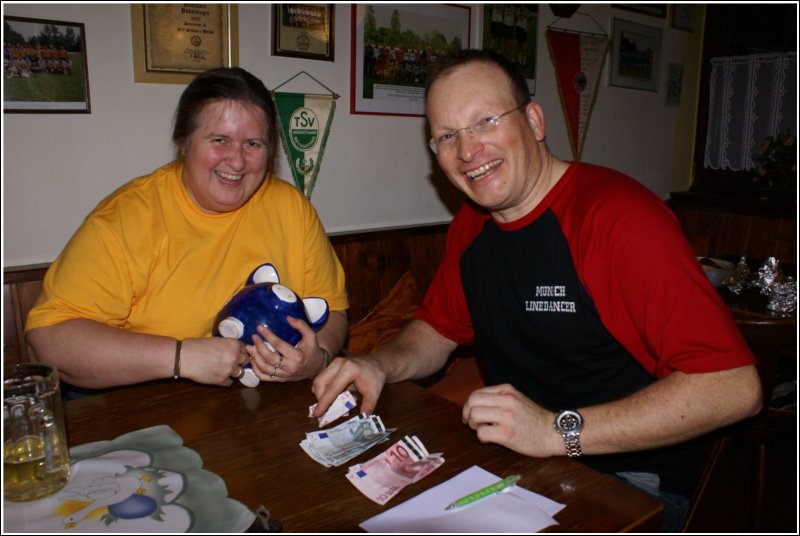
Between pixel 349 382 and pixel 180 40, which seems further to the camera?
pixel 180 40

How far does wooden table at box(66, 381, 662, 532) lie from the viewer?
3.62 ft

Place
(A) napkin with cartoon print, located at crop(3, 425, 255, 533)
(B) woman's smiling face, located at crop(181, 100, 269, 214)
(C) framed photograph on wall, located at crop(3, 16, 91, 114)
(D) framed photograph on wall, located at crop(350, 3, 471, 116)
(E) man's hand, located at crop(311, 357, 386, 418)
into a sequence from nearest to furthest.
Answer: (A) napkin with cartoon print, located at crop(3, 425, 255, 533) < (E) man's hand, located at crop(311, 357, 386, 418) < (B) woman's smiling face, located at crop(181, 100, 269, 214) < (C) framed photograph on wall, located at crop(3, 16, 91, 114) < (D) framed photograph on wall, located at crop(350, 3, 471, 116)

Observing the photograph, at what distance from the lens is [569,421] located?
1.33 metres

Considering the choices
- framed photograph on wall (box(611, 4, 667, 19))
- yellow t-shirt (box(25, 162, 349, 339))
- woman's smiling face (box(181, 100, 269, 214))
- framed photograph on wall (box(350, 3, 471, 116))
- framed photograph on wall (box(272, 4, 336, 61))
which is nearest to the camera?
yellow t-shirt (box(25, 162, 349, 339))

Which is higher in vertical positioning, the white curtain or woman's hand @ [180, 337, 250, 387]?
the white curtain

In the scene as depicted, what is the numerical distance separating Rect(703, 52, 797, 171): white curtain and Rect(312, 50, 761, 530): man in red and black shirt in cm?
375

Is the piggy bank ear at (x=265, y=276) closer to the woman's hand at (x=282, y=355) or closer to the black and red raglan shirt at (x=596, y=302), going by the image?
the woman's hand at (x=282, y=355)

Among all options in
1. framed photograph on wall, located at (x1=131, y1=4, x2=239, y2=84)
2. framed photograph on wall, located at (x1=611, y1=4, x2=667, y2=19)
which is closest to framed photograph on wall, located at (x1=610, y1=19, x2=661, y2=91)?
framed photograph on wall, located at (x1=611, y1=4, x2=667, y2=19)

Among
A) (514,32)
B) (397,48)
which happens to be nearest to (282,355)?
(397,48)

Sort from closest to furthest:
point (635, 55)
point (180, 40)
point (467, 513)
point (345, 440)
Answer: point (467, 513) → point (345, 440) → point (180, 40) → point (635, 55)

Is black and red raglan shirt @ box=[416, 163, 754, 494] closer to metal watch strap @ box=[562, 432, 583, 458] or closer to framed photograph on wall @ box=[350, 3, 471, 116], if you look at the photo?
metal watch strap @ box=[562, 432, 583, 458]

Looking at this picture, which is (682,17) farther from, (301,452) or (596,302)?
(301,452)

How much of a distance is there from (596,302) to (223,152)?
3.84ft

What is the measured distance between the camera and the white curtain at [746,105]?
4.59m
